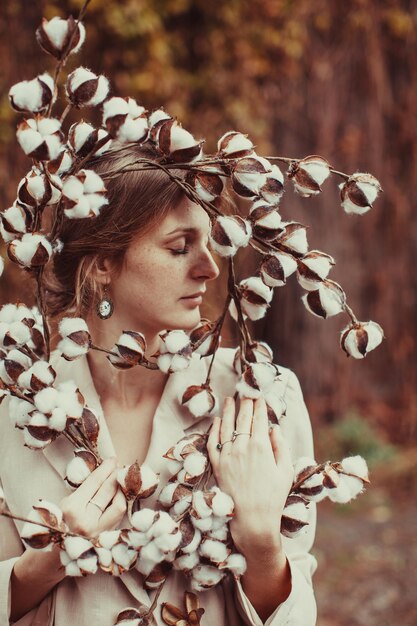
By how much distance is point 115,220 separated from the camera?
4.83 feet

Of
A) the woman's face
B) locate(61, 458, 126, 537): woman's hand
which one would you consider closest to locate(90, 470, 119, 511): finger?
locate(61, 458, 126, 537): woman's hand

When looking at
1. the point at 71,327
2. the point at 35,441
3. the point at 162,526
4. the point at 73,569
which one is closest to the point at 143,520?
the point at 162,526

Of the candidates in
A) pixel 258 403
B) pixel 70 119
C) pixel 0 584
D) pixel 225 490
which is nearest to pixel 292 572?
pixel 225 490

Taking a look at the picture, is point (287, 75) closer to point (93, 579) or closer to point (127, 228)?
point (127, 228)

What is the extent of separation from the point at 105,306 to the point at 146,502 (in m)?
0.41

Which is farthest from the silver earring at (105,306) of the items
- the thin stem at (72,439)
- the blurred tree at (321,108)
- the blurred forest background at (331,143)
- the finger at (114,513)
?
the blurred tree at (321,108)

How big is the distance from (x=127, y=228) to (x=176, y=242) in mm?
104

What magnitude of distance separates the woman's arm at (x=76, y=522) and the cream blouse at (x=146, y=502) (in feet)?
0.12

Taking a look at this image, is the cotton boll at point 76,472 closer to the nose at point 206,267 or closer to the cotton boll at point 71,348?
the cotton boll at point 71,348

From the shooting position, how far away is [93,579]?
1441 mm

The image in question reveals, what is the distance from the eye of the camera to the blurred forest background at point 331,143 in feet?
11.7

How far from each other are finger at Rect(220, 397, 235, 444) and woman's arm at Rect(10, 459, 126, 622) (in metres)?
0.21

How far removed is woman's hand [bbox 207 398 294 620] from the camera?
1.33 m

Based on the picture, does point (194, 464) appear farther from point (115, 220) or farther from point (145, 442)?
point (115, 220)
